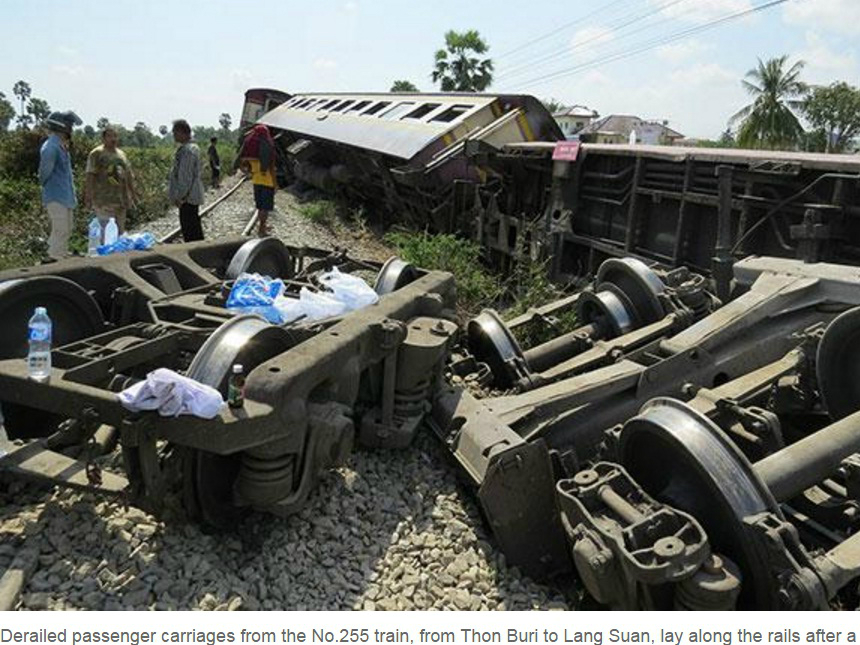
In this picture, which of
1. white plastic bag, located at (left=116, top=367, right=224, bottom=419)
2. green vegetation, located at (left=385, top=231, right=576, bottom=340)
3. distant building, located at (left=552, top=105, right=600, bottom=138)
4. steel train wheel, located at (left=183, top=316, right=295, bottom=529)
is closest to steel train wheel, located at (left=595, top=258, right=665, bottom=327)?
green vegetation, located at (left=385, top=231, right=576, bottom=340)

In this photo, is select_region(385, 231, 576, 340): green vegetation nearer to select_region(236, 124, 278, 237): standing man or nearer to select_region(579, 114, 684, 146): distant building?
select_region(236, 124, 278, 237): standing man

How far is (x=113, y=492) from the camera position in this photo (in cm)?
290

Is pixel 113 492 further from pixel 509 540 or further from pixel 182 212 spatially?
pixel 182 212

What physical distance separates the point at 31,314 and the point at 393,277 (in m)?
2.37

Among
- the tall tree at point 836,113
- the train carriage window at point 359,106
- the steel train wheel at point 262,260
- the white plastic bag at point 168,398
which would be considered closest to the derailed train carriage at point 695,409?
the white plastic bag at point 168,398

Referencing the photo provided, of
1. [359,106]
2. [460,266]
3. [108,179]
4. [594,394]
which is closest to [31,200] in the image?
[108,179]

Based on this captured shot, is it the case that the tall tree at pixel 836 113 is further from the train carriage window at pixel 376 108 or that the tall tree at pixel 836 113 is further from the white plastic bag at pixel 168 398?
the white plastic bag at pixel 168 398

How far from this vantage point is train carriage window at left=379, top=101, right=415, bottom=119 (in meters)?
13.9

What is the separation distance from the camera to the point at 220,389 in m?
3.10

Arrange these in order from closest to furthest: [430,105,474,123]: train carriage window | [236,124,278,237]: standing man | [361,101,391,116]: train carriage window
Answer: [236,124,278,237]: standing man < [430,105,474,123]: train carriage window < [361,101,391,116]: train carriage window

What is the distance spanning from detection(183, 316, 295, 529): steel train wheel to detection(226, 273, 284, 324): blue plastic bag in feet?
2.27

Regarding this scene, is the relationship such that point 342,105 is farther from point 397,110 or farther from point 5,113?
point 5,113

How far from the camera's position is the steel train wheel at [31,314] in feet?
12.2

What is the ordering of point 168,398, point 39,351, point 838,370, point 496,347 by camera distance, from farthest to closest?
1. point 496,347
2. point 838,370
3. point 39,351
4. point 168,398
